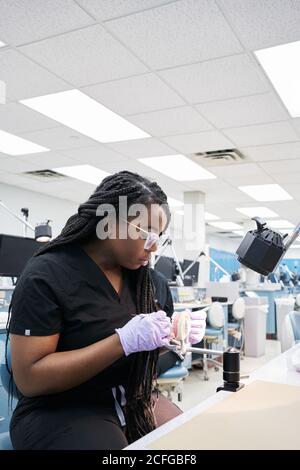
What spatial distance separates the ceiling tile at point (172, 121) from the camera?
3.62 m

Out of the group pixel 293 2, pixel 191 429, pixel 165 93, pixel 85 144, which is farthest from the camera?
pixel 85 144

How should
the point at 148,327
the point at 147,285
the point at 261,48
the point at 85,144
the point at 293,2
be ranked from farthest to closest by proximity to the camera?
the point at 85,144 → the point at 261,48 → the point at 293,2 → the point at 147,285 → the point at 148,327

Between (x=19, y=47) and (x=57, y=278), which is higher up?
(x=19, y=47)

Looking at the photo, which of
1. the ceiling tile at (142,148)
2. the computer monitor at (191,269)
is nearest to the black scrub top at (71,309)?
the ceiling tile at (142,148)

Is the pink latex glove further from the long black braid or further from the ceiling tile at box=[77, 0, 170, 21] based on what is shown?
the ceiling tile at box=[77, 0, 170, 21]

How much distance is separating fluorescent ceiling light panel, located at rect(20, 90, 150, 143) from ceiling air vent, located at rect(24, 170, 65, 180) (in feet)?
5.42

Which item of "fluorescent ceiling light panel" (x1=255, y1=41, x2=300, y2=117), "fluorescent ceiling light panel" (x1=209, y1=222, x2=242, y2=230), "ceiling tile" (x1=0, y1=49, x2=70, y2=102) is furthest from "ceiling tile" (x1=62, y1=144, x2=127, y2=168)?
"fluorescent ceiling light panel" (x1=209, y1=222, x2=242, y2=230)

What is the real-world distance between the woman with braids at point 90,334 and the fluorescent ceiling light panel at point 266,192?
17.2 feet

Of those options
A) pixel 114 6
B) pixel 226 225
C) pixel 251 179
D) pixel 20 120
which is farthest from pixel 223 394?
pixel 226 225

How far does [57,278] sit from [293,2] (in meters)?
1.86

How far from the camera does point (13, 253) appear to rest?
3.19m

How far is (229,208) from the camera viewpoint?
824 cm

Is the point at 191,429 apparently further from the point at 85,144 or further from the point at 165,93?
the point at 85,144
